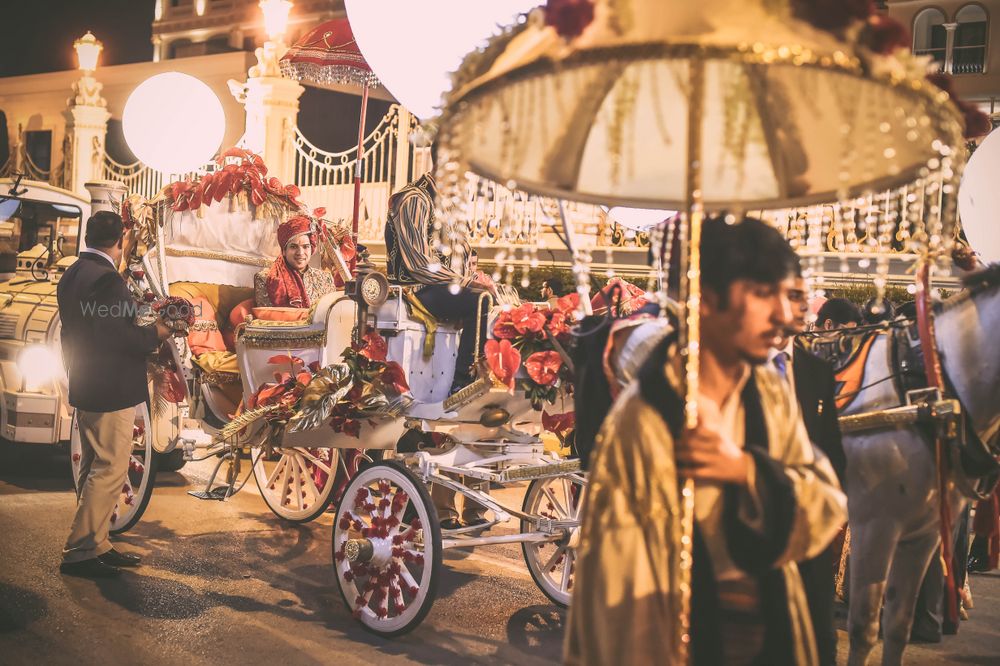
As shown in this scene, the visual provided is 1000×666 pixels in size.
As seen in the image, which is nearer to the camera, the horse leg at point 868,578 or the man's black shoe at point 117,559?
the horse leg at point 868,578

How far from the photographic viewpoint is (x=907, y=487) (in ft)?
13.1

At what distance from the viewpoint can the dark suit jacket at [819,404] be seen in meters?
2.74

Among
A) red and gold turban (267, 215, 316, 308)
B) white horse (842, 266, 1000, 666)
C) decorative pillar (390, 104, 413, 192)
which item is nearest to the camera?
white horse (842, 266, 1000, 666)

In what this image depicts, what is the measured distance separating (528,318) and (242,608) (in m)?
2.27

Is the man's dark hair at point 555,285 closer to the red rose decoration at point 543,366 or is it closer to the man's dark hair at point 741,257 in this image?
the red rose decoration at point 543,366

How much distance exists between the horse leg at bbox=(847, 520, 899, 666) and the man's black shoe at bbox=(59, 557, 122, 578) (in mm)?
4064

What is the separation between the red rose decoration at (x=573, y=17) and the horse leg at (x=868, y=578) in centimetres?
287

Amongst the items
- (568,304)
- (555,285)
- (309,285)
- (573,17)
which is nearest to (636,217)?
(568,304)

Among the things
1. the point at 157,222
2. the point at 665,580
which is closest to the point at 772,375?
the point at 665,580

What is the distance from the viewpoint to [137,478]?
6770 mm

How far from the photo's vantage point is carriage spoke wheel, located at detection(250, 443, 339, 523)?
7.06 m

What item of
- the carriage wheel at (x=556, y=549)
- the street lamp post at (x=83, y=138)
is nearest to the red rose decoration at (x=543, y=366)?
the carriage wheel at (x=556, y=549)

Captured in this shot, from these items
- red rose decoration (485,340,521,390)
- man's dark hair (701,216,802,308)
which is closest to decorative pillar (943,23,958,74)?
red rose decoration (485,340,521,390)

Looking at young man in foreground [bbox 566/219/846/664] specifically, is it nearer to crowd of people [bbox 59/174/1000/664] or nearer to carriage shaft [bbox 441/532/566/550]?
crowd of people [bbox 59/174/1000/664]
